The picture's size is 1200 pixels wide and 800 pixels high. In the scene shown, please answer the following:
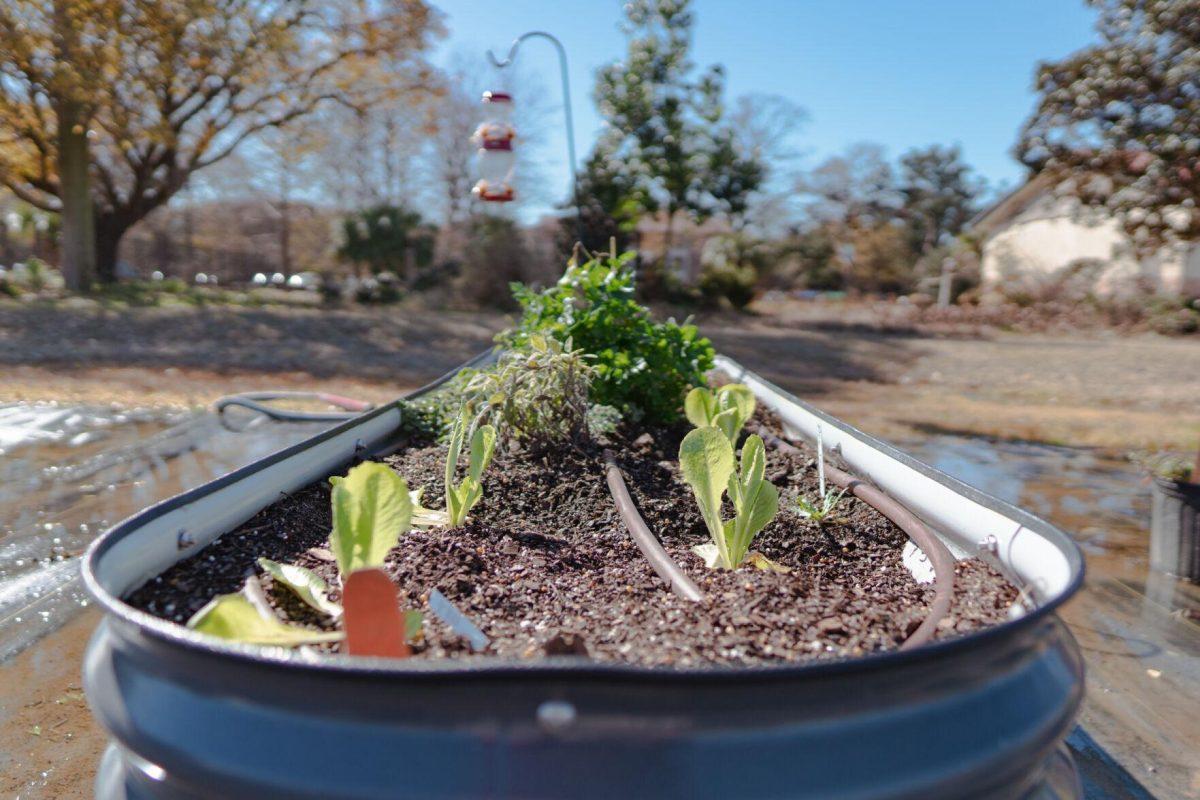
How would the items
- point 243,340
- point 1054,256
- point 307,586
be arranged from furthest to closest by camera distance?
point 1054,256
point 243,340
point 307,586

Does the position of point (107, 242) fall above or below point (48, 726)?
above

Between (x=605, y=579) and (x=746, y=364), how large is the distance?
40.7 ft

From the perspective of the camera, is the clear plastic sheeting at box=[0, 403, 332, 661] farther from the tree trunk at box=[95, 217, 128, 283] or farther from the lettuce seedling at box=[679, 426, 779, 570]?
the tree trunk at box=[95, 217, 128, 283]

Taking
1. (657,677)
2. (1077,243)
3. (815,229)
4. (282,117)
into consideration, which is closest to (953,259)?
(1077,243)

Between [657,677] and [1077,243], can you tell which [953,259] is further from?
[657,677]

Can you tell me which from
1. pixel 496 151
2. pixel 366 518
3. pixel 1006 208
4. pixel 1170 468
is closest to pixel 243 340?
pixel 496 151

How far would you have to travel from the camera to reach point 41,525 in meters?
4.15

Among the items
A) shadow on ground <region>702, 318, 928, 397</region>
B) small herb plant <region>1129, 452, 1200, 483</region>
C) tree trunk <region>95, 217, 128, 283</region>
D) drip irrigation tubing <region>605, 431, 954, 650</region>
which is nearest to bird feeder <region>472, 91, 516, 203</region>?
drip irrigation tubing <region>605, 431, 954, 650</region>

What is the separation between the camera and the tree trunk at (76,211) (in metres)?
16.7

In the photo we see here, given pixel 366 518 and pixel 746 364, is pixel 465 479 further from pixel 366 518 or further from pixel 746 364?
pixel 746 364

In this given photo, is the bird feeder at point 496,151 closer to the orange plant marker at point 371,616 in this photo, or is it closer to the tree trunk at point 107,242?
the orange plant marker at point 371,616

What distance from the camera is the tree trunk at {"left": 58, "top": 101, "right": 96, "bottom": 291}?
16.7m

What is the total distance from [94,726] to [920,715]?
2.40 metres

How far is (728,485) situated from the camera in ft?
6.73
